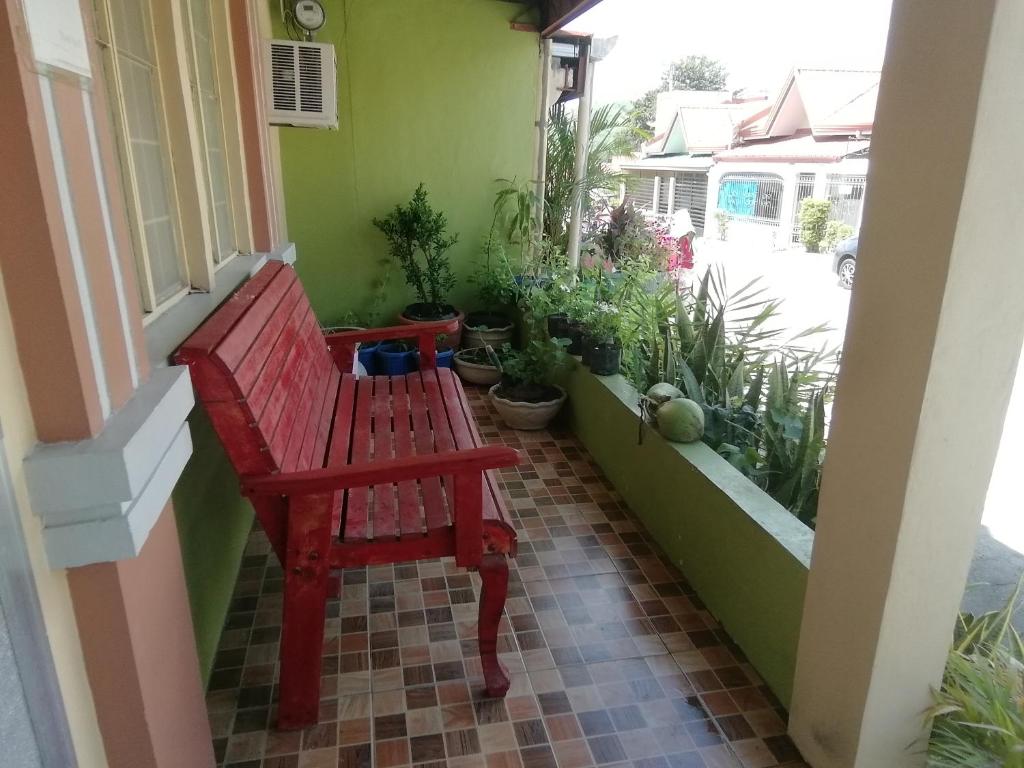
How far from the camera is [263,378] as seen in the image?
1727 mm

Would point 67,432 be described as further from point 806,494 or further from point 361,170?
point 361,170

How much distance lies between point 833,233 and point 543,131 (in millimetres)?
7127

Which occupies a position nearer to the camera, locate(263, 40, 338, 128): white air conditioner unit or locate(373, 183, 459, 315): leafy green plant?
locate(263, 40, 338, 128): white air conditioner unit

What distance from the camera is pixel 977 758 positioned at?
136cm

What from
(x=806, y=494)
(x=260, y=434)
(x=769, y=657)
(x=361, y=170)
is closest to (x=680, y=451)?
(x=806, y=494)

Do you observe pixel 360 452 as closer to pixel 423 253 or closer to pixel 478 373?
pixel 478 373

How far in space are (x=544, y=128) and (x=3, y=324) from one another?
4.45m

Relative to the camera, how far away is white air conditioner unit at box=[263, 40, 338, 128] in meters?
3.24

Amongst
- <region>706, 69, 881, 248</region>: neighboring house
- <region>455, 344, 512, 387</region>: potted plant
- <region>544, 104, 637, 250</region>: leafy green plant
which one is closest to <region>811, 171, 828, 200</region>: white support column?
<region>706, 69, 881, 248</region>: neighboring house

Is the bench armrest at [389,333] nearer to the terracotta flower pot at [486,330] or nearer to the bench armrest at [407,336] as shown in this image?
the bench armrest at [407,336]

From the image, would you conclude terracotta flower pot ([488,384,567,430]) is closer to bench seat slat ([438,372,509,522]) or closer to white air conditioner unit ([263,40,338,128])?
bench seat slat ([438,372,509,522])

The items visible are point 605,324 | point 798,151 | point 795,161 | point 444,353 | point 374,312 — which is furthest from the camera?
point 795,161

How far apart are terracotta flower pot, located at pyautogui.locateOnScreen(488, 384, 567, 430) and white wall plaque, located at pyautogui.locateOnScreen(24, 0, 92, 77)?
2.79m

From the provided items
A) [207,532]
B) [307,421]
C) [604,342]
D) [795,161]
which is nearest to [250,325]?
[307,421]
